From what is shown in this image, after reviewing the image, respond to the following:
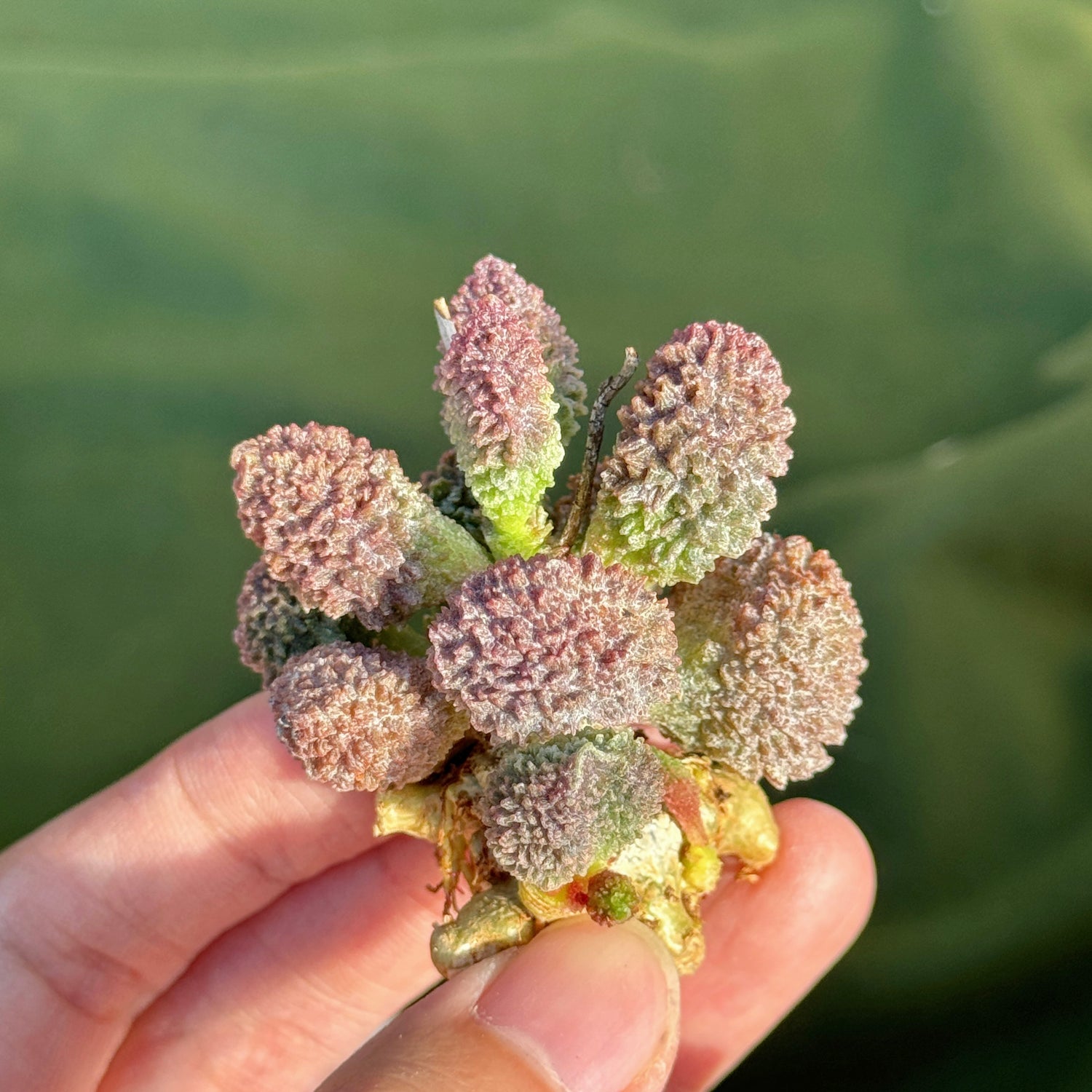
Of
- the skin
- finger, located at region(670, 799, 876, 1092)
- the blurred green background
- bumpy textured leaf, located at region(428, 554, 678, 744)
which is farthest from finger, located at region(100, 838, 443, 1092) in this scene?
bumpy textured leaf, located at region(428, 554, 678, 744)

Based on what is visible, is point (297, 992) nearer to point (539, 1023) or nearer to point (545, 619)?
point (539, 1023)

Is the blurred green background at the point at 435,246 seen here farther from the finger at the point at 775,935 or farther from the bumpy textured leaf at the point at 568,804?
the bumpy textured leaf at the point at 568,804

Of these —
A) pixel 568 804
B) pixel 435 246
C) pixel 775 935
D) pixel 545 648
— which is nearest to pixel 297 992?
pixel 775 935

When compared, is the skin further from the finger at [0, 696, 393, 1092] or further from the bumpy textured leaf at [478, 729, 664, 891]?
the bumpy textured leaf at [478, 729, 664, 891]

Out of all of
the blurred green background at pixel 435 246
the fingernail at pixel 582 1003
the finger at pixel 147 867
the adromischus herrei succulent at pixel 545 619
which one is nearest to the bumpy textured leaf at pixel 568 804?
the adromischus herrei succulent at pixel 545 619

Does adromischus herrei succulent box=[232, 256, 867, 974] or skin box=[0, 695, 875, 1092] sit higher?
adromischus herrei succulent box=[232, 256, 867, 974]

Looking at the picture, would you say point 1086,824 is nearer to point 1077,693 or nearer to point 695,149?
point 1077,693
